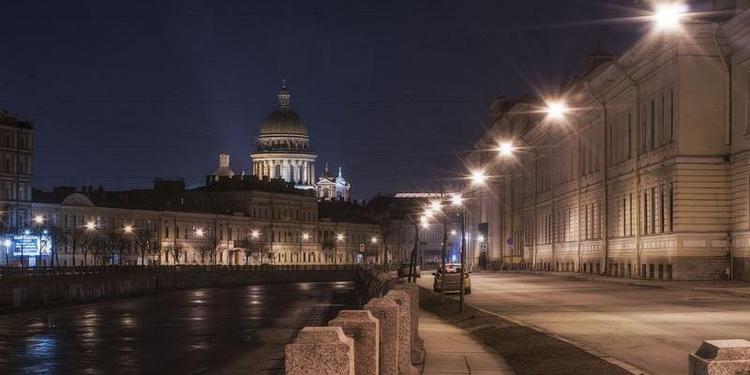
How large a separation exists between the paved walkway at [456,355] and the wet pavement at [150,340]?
409cm

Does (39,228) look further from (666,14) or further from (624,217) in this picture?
(666,14)

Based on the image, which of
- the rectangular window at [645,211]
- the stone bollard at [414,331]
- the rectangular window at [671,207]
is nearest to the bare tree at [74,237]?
the rectangular window at [645,211]

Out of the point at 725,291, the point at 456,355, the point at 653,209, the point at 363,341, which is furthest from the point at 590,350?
the point at 653,209

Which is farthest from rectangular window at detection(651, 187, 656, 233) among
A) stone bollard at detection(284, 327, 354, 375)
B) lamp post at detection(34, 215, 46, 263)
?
lamp post at detection(34, 215, 46, 263)

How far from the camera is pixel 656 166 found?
72812 mm

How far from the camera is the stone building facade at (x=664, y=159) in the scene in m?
65.9

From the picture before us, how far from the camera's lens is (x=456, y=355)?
26453 mm

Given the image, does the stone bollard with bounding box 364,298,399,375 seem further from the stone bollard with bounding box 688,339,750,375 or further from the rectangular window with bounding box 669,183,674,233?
the rectangular window with bounding box 669,183,674,233

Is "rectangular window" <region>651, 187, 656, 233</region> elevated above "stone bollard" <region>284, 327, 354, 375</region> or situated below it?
above

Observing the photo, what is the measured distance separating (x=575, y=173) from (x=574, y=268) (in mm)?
8163

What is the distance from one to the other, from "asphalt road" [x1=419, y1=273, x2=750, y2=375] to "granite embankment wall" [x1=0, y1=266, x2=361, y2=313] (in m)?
35.0

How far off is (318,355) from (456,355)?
1650 centimetres

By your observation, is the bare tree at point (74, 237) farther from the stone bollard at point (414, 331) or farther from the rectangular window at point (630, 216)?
the stone bollard at point (414, 331)

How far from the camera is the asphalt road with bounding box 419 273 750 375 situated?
79.8 feet
